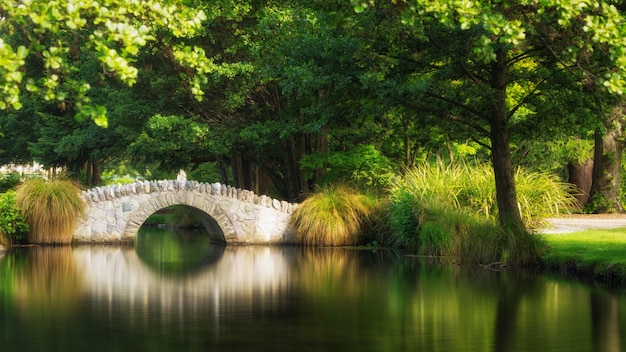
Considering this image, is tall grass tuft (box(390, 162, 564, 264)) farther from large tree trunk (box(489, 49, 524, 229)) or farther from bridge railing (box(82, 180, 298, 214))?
bridge railing (box(82, 180, 298, 214))

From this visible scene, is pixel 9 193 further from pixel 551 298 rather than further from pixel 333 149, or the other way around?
pixel 551 298

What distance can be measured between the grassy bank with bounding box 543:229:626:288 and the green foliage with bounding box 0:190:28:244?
12587mm

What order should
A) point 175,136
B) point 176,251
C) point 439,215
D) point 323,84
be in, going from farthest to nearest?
point 175,136 → point 176,251 → point 439,215 → point 323,84

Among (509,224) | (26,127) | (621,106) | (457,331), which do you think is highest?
(26,127)

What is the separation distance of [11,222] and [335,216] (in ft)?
25.8

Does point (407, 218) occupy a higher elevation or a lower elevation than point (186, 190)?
lower

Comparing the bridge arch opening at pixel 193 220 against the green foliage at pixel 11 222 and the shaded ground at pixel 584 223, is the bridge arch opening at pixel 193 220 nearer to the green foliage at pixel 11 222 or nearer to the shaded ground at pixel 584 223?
the green foliage at pixel 11 222

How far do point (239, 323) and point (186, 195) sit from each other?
1426 cm

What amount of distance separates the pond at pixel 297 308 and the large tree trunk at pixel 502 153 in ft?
4.13

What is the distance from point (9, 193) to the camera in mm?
24859

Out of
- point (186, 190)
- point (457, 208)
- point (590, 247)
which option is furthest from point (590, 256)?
point (186, 190)

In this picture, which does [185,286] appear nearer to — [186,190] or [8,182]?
[186,190]

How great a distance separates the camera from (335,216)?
80.6 feet

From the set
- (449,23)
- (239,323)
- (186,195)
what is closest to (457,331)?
(239,323)
